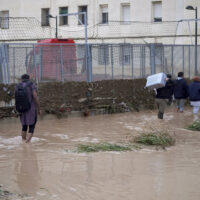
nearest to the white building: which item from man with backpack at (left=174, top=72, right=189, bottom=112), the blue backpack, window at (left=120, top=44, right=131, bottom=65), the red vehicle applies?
window at (left=120, top=44, right=131, bottom=65)

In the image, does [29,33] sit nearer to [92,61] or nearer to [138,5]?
[138,5]

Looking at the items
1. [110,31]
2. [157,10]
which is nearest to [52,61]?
[157,10]

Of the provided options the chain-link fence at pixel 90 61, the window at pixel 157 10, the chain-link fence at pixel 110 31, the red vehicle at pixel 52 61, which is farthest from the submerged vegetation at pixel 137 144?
the window at pixel 157 10

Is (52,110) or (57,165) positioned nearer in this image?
(57,165)

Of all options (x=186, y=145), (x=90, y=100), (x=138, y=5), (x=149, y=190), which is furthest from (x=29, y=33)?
(x=149, y=190)

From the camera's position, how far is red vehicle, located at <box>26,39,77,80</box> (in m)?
17.0

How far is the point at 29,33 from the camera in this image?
1330 inches

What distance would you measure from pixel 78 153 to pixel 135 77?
32.6 ft

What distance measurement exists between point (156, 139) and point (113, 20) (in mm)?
22429

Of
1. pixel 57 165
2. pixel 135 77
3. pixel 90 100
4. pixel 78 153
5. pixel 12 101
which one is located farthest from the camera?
pixel 135 77

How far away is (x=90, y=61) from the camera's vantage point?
60.8 feet

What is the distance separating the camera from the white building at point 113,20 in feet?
101

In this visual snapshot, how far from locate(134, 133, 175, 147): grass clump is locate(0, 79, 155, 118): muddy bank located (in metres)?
5.38

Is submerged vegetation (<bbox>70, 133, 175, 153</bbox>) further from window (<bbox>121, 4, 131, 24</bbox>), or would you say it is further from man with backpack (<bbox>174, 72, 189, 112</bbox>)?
window (<bbox>121, 4, 131, 24</bbox>)
